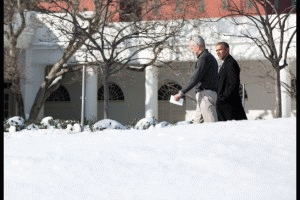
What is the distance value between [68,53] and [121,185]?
741 inches

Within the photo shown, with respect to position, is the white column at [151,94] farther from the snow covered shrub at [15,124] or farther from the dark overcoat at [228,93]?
the dark overcoat at [228,93]

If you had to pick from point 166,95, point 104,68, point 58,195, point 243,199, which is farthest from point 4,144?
point 166,95

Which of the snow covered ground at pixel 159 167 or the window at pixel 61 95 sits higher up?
the window at pixel 61 95

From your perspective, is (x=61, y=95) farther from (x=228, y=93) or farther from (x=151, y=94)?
(x=228, y=93)

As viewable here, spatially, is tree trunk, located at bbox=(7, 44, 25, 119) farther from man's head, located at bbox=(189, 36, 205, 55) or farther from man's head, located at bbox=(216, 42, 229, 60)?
man's head, located at bbox=(216, 42, 229, 60)

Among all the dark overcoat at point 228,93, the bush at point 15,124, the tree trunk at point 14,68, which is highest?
the tree trunk at point 14,68

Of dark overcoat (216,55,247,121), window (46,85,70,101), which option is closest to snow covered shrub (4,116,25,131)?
dark overcoat (216,55,247,121)

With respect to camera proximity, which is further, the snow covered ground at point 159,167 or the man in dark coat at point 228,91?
the man in dark coat at point 228,91

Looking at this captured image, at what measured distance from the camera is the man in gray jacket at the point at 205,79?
6430 millimetres

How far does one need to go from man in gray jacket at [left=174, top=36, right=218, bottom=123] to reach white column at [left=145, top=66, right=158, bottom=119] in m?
18.4

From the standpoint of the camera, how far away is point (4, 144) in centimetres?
222

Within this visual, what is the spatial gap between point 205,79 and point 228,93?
0.46 meters

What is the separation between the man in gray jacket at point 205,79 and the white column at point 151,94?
60.3 feet

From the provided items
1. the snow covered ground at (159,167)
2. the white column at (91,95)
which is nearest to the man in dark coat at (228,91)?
the snow covered ground at (159,167)
